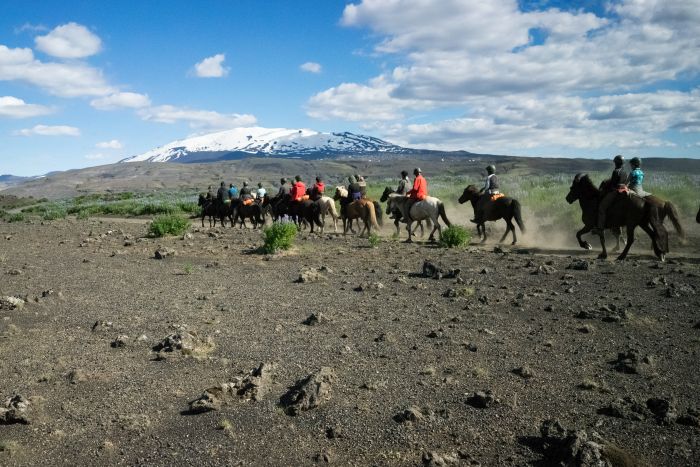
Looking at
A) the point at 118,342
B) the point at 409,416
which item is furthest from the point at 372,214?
the point at 409,416

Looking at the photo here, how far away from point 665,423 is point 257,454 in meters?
3.10

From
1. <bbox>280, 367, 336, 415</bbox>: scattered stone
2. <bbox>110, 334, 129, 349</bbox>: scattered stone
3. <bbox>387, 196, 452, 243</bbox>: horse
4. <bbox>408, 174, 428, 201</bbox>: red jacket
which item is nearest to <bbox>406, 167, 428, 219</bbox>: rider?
<bbox>408, 174, 428, 201</bbox>: red jacket

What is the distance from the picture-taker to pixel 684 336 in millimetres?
6207

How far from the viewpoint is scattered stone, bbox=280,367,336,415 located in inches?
180

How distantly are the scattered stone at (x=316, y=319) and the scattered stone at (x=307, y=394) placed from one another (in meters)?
2.07

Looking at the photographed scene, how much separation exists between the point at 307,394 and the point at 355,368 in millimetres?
933

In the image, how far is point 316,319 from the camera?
705 cm

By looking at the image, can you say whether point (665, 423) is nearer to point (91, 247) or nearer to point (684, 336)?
point (684, 336)

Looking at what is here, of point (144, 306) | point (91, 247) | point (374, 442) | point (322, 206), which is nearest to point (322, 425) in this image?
point (374, 442)

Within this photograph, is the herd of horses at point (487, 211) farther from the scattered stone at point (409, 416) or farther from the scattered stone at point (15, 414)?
the scattered stone at point (15, 414)

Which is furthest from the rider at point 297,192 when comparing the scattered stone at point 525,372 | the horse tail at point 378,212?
the scattered stone at point 525,372

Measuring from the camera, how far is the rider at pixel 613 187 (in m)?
11.8

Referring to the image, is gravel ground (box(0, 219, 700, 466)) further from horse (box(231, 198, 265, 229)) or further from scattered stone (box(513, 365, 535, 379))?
horse (box(231, 198, 265, 229))

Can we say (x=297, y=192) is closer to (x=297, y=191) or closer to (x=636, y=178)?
(x=297, y=191)
